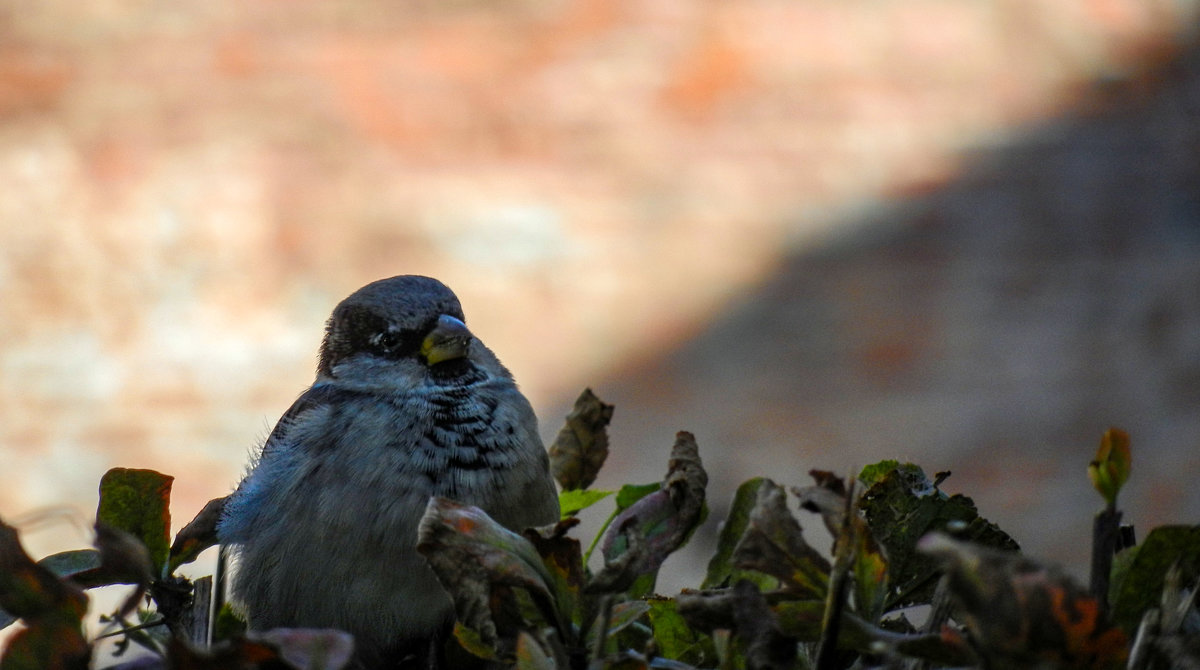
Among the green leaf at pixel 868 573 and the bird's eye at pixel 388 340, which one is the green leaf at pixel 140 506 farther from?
the bird's eye at pixel 388 340

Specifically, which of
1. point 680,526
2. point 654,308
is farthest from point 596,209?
point 680,526

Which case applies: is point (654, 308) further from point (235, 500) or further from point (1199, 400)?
point (235, 500)

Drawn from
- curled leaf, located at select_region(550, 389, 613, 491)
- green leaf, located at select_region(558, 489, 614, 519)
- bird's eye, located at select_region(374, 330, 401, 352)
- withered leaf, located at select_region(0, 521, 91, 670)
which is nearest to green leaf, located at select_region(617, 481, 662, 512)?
green leaf, located at select_region(558, 489, 614, 519)

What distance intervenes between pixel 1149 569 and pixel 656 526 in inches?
13.4

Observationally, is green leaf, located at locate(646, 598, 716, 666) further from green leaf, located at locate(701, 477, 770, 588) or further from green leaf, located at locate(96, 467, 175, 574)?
green leaf, located at locate(96, 467, 175, 574)

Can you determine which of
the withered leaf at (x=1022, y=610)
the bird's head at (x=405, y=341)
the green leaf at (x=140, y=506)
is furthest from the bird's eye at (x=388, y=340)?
the withered leaf at (x=1022, y=610)

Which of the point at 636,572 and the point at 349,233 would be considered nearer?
the point at 636,572

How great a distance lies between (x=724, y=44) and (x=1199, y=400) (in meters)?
1.33

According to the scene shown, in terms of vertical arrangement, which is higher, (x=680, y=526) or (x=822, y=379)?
(x=822, y=379)

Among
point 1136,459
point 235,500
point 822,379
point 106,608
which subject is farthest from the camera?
point 822,379

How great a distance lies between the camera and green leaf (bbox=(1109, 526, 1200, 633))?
751mm

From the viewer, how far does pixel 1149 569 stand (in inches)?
29.8

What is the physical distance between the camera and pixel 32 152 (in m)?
3.05

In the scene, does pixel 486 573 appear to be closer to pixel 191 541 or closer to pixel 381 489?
pixel 191 541
